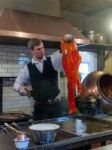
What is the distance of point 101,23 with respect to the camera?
5453 mm

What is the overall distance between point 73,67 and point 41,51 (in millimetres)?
538

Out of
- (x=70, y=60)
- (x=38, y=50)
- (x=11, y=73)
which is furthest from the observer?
(x=11, y=73)

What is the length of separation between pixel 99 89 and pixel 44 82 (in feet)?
1.92

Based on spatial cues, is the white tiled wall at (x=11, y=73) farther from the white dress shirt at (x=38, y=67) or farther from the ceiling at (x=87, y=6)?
the ceiling at (x=87, y=6)

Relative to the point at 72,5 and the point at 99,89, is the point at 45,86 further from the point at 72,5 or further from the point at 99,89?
the point at 72,5

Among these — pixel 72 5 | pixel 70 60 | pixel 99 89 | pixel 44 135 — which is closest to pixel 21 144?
pixel 44 135

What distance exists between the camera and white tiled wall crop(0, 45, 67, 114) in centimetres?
391

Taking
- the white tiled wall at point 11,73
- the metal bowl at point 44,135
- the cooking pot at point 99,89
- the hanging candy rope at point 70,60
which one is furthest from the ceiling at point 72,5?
the metal bowl at point 44,135

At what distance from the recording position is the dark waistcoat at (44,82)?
9.18ft

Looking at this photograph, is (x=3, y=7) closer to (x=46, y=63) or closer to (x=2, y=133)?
(x=46, y=63)

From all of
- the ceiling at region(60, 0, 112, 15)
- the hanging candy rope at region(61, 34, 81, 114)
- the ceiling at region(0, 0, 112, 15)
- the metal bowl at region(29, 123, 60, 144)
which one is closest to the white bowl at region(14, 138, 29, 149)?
the metal bowl at region(29, 123, 60, 144)

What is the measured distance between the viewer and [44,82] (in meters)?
2.82

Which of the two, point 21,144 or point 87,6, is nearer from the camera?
point 21,144

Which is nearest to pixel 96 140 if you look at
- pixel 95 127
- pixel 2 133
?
pixel 95 127
